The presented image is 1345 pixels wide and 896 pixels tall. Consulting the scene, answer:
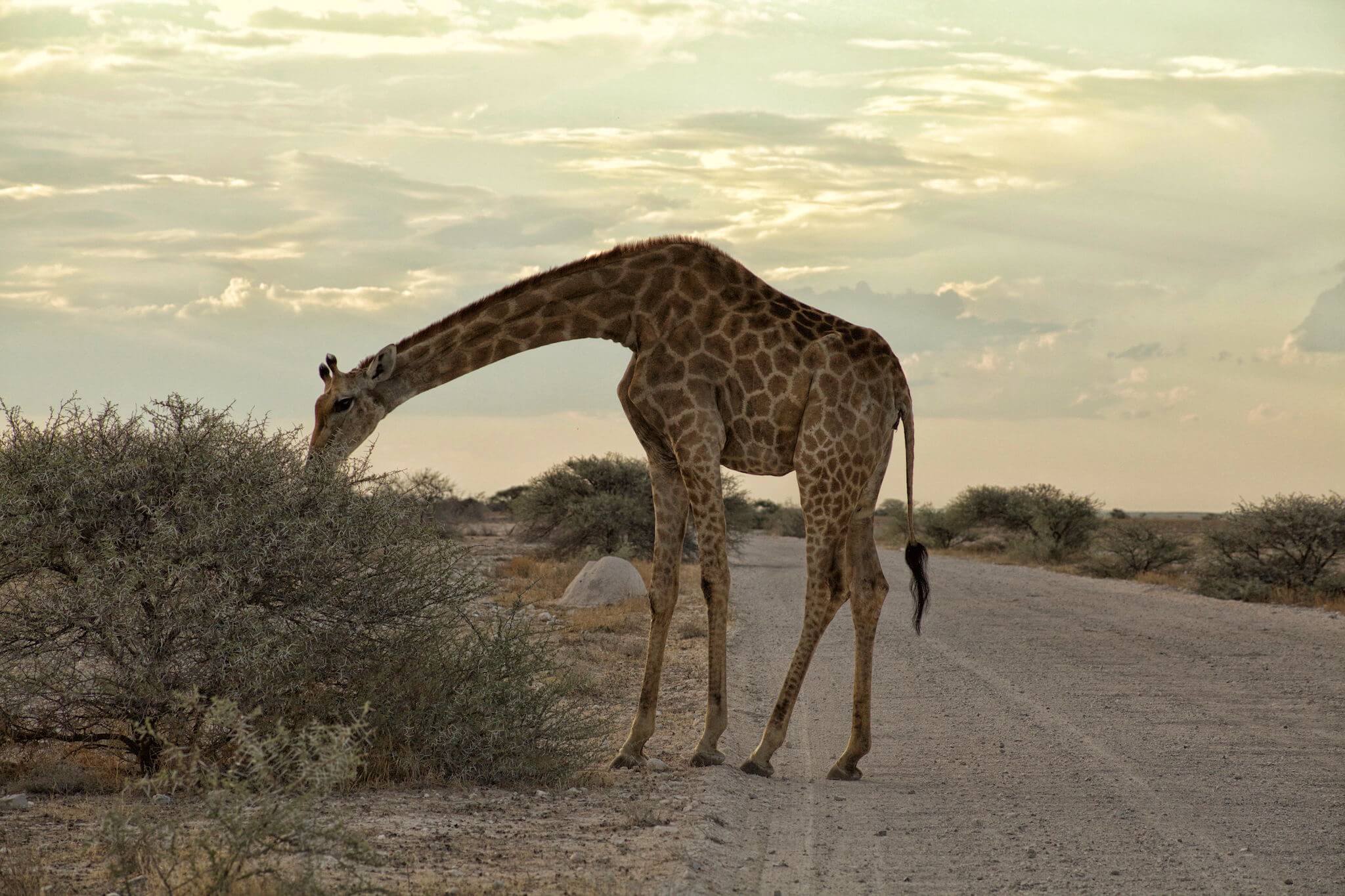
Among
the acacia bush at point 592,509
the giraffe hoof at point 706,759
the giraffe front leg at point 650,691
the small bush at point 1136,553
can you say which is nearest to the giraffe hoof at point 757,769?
the giraffe hoof at point 706,759

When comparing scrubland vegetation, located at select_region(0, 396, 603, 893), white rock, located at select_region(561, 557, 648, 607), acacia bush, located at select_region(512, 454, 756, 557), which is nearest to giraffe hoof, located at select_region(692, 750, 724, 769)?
scrubland vegetation, located at select_region(0, 396, 603, 893)

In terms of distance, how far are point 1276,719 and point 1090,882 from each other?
514 centimetres

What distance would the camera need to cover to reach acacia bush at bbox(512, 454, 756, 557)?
2794 cm

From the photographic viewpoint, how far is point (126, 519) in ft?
22.1

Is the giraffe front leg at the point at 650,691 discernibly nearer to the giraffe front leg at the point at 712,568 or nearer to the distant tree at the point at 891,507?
the giraffe front leg at the point at 712,568

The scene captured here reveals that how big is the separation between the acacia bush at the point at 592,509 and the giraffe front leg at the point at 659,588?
18.1 metres

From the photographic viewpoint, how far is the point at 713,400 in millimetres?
8094

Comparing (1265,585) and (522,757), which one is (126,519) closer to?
(522,757)

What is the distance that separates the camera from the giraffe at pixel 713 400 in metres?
7.93

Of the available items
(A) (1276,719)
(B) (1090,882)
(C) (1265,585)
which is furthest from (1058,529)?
(B) (1090,882)

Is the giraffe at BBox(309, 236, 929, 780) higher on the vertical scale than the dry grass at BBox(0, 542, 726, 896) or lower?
higher

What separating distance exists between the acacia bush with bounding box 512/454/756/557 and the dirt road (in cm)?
1216

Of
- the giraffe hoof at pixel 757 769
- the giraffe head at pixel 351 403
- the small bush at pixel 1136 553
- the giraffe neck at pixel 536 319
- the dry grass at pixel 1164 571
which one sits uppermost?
the giraffe neck at pixel 536 319

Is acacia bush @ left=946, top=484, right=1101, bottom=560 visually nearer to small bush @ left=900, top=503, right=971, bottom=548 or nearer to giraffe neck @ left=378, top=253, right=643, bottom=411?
small bush @ left=900, top=503, right=971, bottom=548
